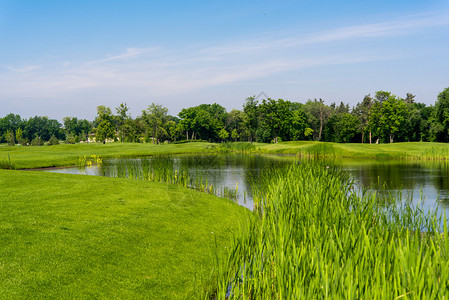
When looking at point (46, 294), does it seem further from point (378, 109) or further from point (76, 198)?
point (378, 109)

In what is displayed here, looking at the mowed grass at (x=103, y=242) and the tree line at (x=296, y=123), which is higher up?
the tree line at (x=296, y=123)

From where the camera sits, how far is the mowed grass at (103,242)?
312 inches

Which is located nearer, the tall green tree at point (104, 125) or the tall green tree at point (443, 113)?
the tall green tree at point (443, 113)

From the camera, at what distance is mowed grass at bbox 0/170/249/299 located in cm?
792

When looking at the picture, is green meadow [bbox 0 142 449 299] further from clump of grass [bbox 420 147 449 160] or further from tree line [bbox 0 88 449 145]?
tree line [bbox 0 88 449 145]

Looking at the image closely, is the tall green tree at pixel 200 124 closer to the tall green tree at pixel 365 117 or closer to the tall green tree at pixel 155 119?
the tall green tree at pixel 155 119

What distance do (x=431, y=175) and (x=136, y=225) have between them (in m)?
31.3

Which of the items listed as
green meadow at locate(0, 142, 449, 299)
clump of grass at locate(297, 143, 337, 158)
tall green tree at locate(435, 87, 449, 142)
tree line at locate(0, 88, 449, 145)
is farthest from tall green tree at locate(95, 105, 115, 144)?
tall green tree at locate(435, 87, 449, 142)

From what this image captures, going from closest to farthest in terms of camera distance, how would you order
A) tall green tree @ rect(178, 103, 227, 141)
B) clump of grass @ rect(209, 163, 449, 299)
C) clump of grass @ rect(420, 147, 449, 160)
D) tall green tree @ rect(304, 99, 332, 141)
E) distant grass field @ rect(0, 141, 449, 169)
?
clump of grass @ rect(209, 163, 449, 299) < distant grass field @ rect(0, 141, 449, 169) < clump of grass @ rect(420, 147, 449, 160) < tall green tree @ rect(304, 99, 332, 141) < tall green tree @ rect(178, 103, 227, 141)

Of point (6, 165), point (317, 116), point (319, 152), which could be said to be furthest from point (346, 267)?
point (317, 116)

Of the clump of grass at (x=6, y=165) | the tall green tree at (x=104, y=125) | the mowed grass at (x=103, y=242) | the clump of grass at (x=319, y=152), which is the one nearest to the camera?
the mowed grass at (x=103, y=242)

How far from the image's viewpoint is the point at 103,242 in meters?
10.1

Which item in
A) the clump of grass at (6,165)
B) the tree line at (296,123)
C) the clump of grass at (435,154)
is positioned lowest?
the clump of grass at (435,154)

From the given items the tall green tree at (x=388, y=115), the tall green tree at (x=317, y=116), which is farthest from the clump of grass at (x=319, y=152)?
the tall green tree at (x=317, y=116)
